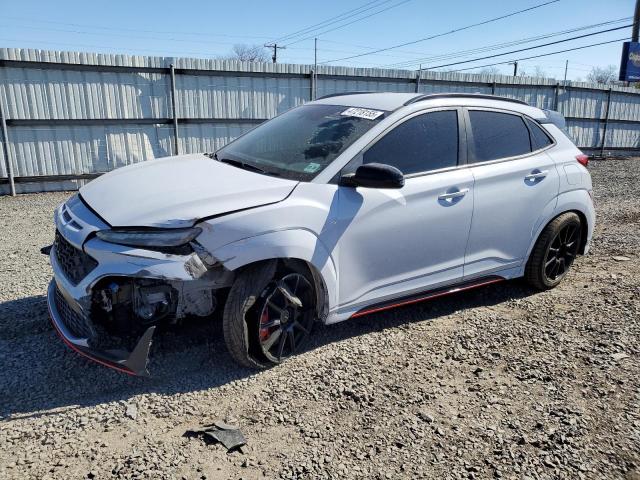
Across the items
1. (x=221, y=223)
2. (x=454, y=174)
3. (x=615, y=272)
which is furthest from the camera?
(x=615, y=272)

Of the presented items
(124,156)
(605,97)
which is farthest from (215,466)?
(605,97)

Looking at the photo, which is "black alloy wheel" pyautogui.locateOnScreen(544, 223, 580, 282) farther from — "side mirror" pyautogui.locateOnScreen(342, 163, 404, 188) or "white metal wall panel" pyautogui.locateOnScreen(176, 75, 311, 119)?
"white metal wall panel" pyautogui.locateOnScreen(176, 75, 311, 119)

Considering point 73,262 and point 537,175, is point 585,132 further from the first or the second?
point 73,262

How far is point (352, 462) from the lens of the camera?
261 cm

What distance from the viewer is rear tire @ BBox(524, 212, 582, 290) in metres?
4.73

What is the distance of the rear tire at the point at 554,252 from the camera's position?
15.5ft

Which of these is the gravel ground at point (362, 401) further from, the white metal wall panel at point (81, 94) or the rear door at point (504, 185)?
the white metal wall panel at point (81, 94)

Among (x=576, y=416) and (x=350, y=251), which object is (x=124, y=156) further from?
(x=576, y=416)

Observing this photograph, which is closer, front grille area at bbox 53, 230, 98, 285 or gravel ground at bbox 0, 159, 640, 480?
gravel ground at bbox 0, 159, 640, 480

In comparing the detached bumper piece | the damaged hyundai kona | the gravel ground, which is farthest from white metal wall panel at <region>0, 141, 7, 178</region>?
the detached bumper piece

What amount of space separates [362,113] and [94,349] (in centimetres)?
248

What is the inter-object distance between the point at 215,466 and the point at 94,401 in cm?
96

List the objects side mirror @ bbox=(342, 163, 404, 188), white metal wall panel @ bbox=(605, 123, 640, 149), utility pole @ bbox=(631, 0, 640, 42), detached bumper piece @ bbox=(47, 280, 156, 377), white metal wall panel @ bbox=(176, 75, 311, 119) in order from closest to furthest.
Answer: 1. detached bumper piece @ bbox=(47, 280, 156, 377)
2. side mirror @ bbox=(342, 163, 404, 188)
3. white metal wall panel @ bbox=(176, 75, 311, 119)
4. white metal wall panel @ bbox=(605, 123, 640, 149)
5. utility pole @ bbox=(631, 0, 640, 42)

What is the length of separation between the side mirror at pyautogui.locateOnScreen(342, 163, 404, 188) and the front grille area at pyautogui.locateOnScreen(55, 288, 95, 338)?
5.97 feet
